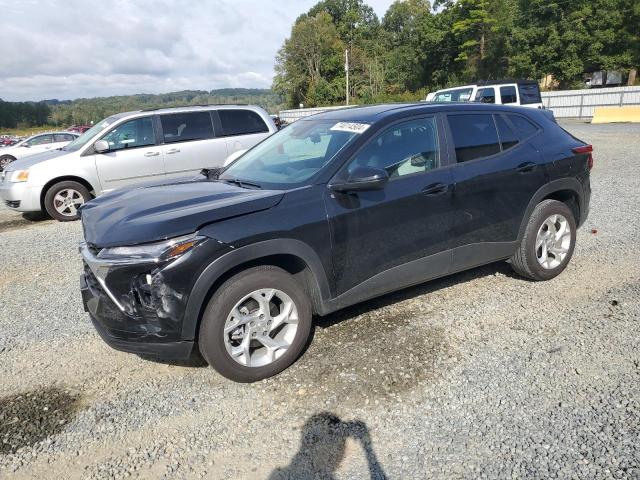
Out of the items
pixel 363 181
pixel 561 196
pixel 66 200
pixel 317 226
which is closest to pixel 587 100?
pixel 561 196

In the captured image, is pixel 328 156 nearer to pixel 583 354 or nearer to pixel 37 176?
pixel 583 354

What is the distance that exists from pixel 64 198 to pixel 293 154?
20.2ft

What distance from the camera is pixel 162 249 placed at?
2.88 m

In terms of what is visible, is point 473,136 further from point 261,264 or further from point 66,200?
point 66,200

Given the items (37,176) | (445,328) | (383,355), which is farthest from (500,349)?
(37,176)

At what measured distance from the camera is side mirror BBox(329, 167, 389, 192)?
10.9ft

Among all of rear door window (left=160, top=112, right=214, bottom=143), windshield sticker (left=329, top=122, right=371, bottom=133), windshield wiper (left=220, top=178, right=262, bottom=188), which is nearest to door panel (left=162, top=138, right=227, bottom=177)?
rear door window (left=160, top=112, right=214, bottom=143)

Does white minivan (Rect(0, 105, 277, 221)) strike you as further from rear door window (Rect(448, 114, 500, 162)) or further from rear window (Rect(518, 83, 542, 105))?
rear window (Rect(518, 83, 542, 105))

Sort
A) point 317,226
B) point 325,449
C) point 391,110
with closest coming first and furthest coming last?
1. point 325,449
2. point 317,226
3. point 391,110

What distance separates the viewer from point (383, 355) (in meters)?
3.53

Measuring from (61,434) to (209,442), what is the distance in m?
0.91

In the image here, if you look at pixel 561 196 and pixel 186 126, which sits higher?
pixel 186 126

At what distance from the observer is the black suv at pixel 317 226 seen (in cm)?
297

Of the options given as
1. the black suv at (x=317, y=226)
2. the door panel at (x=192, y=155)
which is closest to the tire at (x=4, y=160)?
the door panel at (x=192, y=155)
